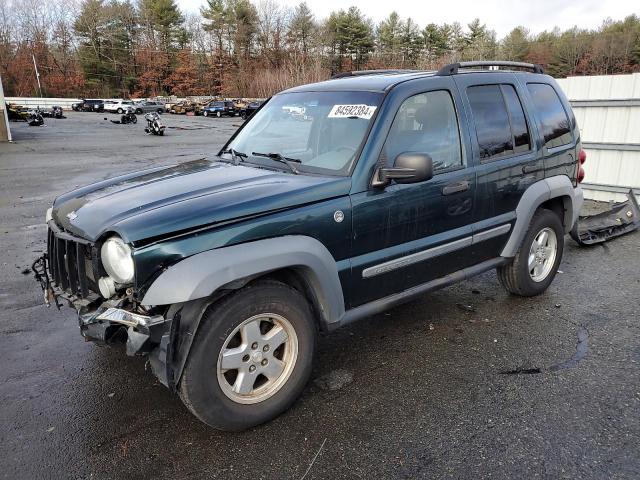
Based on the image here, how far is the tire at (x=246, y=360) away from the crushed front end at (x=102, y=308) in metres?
0.19

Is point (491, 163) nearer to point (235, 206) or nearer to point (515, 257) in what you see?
point (515, 257)

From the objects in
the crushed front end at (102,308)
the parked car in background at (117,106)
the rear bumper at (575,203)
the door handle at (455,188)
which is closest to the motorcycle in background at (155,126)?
the rear bumper at (575,203)

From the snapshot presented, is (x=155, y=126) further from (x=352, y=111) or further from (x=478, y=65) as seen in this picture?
(x=352, y=111)

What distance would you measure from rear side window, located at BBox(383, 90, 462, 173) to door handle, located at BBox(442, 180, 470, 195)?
0.42 feet

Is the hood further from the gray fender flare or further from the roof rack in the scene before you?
the gray fender flare

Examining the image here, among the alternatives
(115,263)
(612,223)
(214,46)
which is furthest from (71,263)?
(214,46)

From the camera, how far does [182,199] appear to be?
283cm

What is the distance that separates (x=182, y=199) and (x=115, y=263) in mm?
519

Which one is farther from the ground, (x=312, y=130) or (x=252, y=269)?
(x=312, y=130)

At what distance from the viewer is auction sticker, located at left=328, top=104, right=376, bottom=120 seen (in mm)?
3346

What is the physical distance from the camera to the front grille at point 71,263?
2830 millimetres

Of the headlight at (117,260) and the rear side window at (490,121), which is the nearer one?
the headlight at (117,260)

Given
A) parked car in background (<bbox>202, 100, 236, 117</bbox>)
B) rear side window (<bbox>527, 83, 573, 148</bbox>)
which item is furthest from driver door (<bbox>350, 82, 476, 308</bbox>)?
parked car in background (<bbox>202, 100, 236, 117</bbox>)

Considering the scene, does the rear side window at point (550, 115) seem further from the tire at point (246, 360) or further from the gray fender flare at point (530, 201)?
the tire at point (246, 360)
